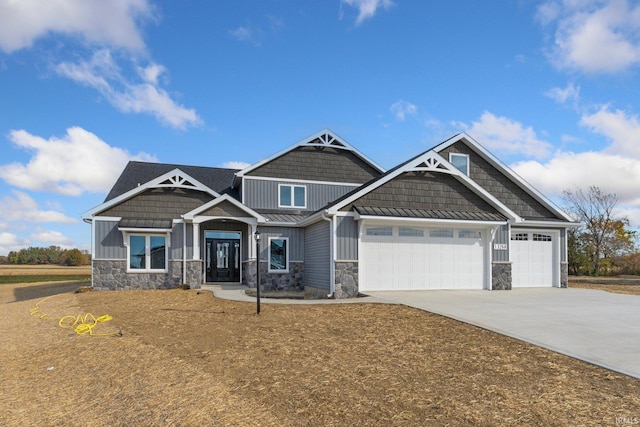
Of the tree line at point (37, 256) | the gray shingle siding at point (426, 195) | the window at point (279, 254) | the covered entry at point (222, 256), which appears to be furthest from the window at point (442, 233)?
the tree line at point (37, 256)

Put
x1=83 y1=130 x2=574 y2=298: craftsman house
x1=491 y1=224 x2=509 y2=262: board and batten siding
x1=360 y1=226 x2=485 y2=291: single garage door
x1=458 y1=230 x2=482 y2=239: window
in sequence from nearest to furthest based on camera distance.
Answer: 1. x1=360 y1=226 x2=485 y2=291: single garage door
2. x1=83 y1=130 x2=574 y2=298: craftsman house
3. x1=458 y1=230 x2=482 y2=239: window
4. x1=491 y1=224 x2=509 y2=262: board and batten siding

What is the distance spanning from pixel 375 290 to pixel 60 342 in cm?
946

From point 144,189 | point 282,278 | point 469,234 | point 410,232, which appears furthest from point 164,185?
point 469,234

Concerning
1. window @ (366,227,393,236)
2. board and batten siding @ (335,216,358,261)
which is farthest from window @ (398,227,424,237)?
board and batten siding @ (335,216,358,261)

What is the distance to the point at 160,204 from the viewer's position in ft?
60.8

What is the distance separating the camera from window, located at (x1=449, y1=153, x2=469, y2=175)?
18.6 m

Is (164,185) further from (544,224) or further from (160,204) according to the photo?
(544,224)

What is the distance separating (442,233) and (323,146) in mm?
7468

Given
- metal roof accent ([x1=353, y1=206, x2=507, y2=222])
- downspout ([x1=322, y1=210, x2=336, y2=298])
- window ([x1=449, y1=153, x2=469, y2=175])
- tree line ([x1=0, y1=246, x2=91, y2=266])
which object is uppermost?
window ([x1=449, y1=153, x2=469, y2=175])

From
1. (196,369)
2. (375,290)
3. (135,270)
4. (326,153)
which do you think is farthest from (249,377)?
(326,153)

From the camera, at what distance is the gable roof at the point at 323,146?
19906 mm

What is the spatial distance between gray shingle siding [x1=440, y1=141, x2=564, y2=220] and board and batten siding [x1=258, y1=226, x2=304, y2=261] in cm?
744

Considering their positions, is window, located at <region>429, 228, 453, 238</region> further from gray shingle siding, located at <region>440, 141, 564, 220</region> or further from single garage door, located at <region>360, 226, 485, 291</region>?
gray shingle siding, located at <region>440, 141, 564, 220</region>

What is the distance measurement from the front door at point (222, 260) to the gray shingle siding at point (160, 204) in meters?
1.83
